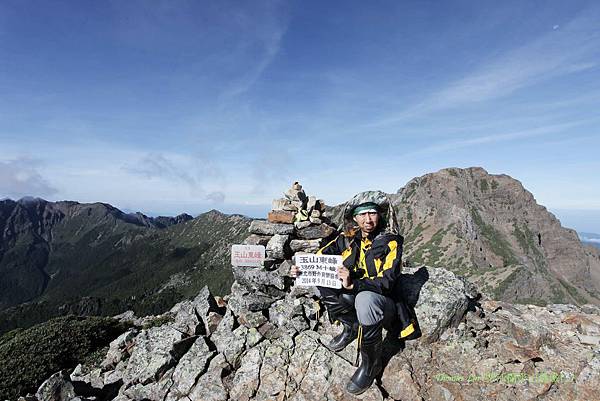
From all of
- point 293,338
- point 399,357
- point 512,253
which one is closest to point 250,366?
point 293,338

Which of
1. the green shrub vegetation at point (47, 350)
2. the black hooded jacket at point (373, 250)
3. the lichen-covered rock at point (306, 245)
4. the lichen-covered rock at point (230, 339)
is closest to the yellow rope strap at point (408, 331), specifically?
the black hooded jacket at point (373, 250)

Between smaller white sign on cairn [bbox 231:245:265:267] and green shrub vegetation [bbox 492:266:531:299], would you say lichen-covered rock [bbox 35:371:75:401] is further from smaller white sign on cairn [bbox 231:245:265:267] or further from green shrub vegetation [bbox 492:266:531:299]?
green shrub vegetation [bbox 492:266:531:299]

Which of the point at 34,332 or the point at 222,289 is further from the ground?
the point at 34,332

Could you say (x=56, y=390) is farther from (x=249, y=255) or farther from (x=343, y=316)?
(x=343, y=316)

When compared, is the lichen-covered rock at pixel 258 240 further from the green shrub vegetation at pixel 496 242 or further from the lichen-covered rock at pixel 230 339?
the green shrub vegetation at pixel 496 242

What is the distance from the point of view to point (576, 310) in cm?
1178

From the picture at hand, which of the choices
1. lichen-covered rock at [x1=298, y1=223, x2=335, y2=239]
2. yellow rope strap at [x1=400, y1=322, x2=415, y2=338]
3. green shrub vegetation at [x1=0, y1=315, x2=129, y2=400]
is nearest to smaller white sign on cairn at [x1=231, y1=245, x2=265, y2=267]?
lichen-covered rock at [x1=298, y1=223, x2=335, y2=239]

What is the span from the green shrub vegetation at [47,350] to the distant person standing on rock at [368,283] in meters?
10.7

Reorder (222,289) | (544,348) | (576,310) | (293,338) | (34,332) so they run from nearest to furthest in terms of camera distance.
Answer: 1. (544,348)
2. (293,338)
3. (576,310)
4. (34,332)
5. (222,289)

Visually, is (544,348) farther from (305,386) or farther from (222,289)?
(222,289)

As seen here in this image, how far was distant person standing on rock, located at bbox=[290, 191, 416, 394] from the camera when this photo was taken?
270 inches

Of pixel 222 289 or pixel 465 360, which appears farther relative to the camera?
pixel 222 289

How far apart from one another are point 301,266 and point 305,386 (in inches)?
118

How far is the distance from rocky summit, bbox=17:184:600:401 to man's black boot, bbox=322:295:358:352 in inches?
10.3
